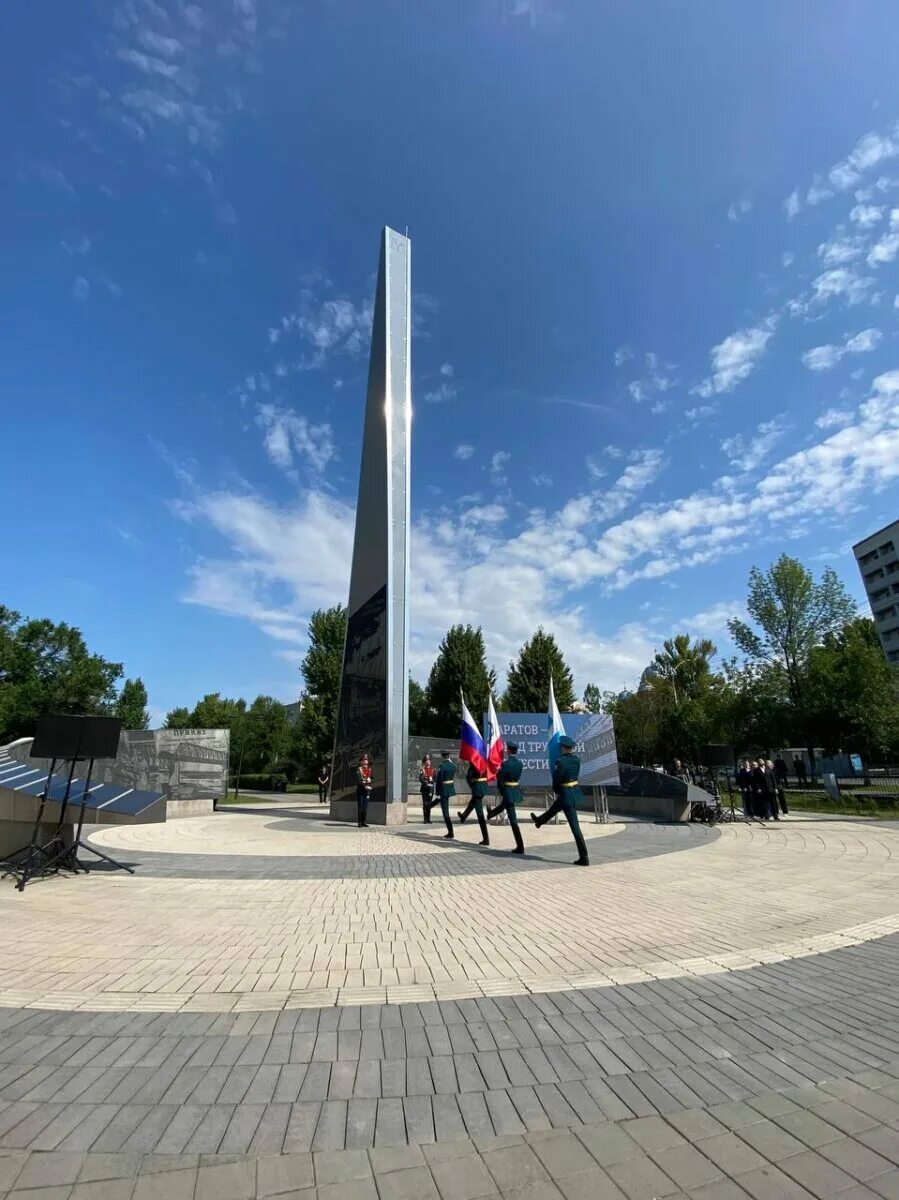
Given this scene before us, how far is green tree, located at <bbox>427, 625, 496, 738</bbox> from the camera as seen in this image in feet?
155

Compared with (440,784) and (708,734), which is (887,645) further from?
(440,784)

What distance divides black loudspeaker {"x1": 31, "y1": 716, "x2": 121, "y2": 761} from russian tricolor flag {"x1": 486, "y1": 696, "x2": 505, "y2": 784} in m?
9.83

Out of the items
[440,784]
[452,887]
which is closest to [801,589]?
[440,784]

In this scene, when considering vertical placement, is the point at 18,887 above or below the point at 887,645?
below

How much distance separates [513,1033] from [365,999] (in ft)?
3.71

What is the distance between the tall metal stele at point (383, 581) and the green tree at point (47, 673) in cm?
4786

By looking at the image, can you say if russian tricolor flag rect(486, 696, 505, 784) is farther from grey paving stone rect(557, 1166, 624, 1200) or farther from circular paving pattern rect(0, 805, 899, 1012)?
grey paving stone rect(557, 1166, 624, 1200)

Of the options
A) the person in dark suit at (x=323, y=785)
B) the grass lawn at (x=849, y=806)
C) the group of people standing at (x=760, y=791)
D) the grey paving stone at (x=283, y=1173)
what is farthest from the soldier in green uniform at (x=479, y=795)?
the person in dark suit at (x=323, y=785)

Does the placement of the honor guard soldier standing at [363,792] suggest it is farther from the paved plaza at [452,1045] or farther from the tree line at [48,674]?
the tree line at [48,674]

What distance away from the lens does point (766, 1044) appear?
347 cm

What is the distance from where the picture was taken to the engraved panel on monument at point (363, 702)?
17484mm

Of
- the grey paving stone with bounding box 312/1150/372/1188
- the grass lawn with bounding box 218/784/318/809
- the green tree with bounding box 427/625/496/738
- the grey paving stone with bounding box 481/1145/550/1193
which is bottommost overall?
the grey paving stone with bounding box 481/1145/550/1193

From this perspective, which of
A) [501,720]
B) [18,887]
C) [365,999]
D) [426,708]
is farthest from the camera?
[426,708]

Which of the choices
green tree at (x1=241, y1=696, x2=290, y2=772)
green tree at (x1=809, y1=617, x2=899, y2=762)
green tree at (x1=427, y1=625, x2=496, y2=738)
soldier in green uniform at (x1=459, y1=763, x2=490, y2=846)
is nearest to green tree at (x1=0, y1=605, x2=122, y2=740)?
green tree at (x1=241, y1=696, x2=290, y2=772)
